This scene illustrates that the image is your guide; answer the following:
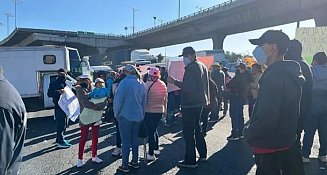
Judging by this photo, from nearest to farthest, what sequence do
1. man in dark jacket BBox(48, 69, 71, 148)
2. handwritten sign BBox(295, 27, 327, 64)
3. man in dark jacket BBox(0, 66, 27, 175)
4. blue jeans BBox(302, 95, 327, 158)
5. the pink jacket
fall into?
1. man in dark jacket BBox(0, 66, 27, 175)
2. blue jeans BBox(302, 95, 327, 158)
3. the pink jacket
4. handwritten sign BBox(295, 27, 327, 64)
5. man in dark jacket BBox(48, 69, 71, 148)

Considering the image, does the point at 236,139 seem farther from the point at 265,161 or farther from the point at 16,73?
the point at 16,73

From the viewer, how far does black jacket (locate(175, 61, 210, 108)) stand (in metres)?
5.29

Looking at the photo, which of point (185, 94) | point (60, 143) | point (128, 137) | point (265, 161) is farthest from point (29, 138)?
point (265, 161)

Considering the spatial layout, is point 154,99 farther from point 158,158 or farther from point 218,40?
point 218,40

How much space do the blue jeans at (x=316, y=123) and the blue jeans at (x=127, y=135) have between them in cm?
320

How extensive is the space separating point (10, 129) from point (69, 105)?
214 inches

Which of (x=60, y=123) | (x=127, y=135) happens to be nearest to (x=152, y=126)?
(x=127, y=135)

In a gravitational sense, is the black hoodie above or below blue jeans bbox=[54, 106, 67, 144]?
above

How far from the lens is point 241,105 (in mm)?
7609

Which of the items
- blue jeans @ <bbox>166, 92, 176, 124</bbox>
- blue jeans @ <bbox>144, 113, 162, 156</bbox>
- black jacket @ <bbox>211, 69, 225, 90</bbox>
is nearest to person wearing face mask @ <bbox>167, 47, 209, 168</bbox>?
blue jeans @ <bbox>144, 113, 162, 156</bbox>

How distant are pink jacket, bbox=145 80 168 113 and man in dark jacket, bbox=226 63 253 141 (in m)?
2.47

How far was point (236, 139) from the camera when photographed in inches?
299

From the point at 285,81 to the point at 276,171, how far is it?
2.89 ft

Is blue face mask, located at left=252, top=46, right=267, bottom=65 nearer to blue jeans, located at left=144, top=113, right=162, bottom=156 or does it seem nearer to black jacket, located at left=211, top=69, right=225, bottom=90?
blue jeans, located at left=144, top=113, right=162, bottom=156
